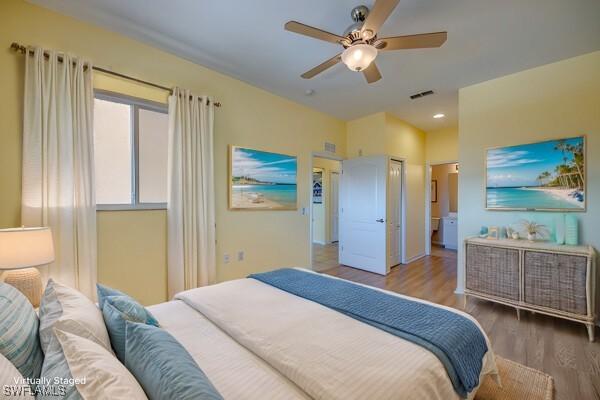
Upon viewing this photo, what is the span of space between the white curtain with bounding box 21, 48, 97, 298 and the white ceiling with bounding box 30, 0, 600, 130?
57 cm

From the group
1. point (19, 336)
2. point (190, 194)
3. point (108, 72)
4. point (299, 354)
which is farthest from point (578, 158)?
point (108, 72)

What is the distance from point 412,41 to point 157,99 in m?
2.37

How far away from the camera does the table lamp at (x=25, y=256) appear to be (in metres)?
1.56

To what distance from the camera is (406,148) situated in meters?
4.85

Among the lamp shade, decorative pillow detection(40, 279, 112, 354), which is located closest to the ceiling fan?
decorative pillow detection(40, 279, 112, 354)

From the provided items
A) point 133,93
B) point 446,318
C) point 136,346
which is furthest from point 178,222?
point 446,318

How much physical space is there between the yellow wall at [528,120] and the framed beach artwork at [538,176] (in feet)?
0.22

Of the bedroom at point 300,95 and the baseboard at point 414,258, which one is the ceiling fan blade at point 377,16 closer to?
the bedroom at point 300,95

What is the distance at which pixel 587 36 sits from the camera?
231cm

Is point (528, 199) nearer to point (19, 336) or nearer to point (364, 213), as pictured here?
point (364, 213)

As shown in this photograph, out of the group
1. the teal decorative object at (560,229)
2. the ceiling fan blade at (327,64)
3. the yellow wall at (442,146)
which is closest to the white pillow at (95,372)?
the ceiling fan blade at (327,64)

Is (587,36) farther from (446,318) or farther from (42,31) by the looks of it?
(42,31)

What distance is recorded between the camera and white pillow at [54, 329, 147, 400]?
0.64 meters

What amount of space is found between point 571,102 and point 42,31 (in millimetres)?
4907
